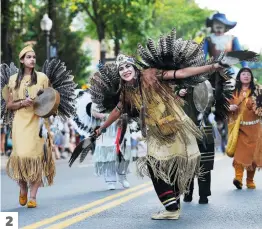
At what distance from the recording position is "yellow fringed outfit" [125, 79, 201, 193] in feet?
30.2

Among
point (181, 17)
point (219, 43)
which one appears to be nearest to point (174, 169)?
point (219, 43)

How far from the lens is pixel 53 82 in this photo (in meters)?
11.3

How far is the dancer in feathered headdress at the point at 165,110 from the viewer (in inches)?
356

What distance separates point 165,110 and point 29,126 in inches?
90.1

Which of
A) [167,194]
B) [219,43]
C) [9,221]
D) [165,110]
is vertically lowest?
[9,221]

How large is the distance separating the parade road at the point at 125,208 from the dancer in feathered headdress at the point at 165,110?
0.40m

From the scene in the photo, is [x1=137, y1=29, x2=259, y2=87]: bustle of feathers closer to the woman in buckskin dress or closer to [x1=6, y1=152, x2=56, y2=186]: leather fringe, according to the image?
[x1=6, y1=152, x2=56, y2=186]: leather fringe

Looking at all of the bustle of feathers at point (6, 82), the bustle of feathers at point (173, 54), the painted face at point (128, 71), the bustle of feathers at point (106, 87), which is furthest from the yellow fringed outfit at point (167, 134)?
the bustle of feathers at point (6, 82)

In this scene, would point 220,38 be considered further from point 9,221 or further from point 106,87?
Result: point 9,221

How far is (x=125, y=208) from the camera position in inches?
411

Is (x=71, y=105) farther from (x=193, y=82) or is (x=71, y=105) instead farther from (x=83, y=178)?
(x=83, y=178)

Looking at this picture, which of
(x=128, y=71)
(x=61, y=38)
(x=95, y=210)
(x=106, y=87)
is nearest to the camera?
(x=128, y=71)

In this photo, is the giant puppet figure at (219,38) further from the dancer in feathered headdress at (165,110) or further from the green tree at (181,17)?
the green tree at (181,17)

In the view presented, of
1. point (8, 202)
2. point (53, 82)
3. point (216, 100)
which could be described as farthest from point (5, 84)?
point (216, 100)
